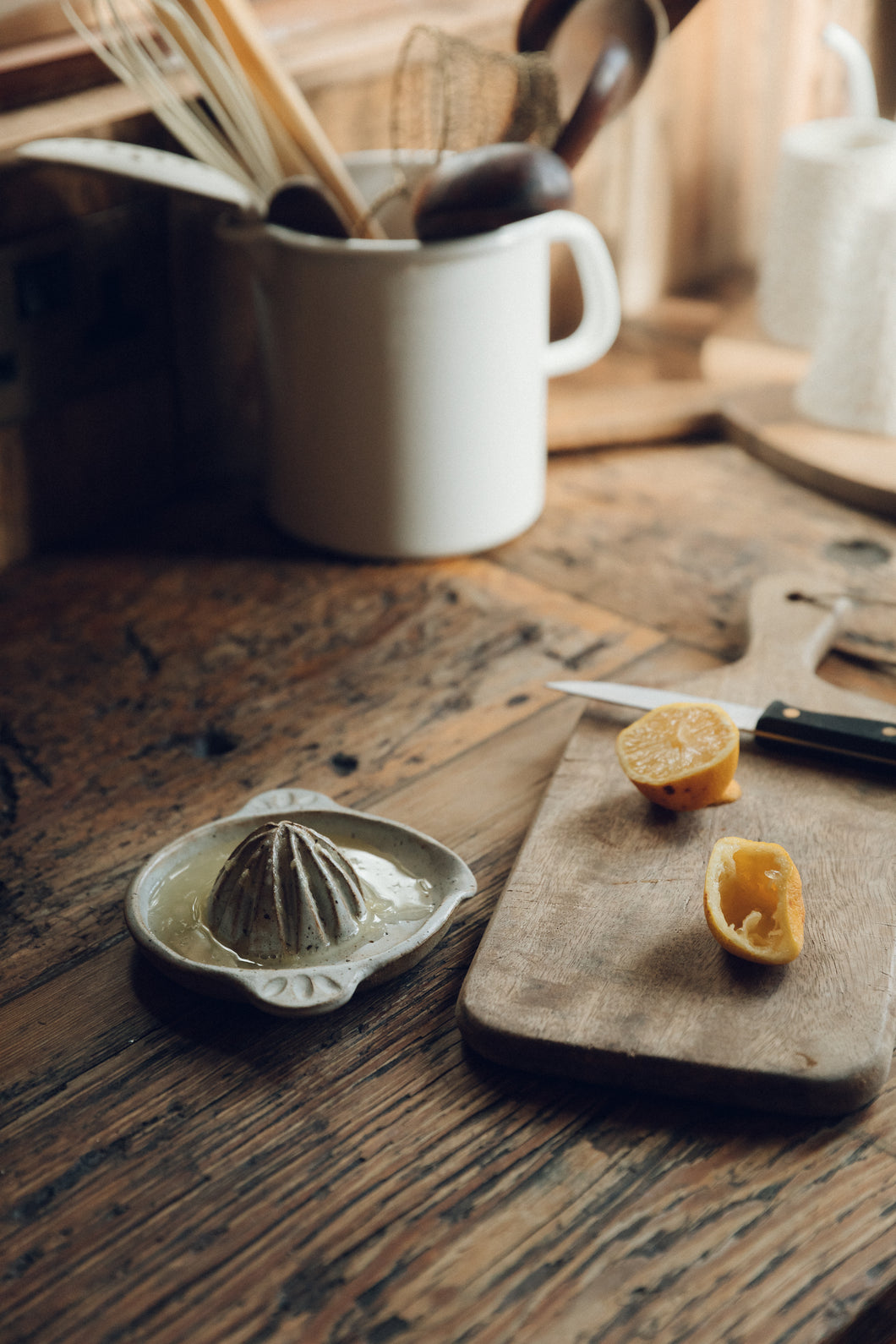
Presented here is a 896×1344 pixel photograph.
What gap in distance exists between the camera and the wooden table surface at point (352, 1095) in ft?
1.30

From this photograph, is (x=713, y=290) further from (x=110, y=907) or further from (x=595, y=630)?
(x=110, y=907)

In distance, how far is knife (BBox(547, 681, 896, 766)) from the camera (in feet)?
1.98

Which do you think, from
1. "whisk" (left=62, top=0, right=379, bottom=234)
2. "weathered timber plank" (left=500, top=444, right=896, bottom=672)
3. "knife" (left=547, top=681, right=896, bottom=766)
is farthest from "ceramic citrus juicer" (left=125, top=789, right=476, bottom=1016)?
"whisk" (left=62, top=0, right=379, bottom=234)

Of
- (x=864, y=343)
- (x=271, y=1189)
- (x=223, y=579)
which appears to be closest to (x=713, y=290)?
(x=864, y=343)

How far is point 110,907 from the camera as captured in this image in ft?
1.85

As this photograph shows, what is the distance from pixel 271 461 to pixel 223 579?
0.09 meters

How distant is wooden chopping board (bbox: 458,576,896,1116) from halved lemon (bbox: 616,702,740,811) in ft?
0.06

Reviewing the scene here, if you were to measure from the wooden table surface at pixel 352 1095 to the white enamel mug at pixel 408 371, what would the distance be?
0.07 metres

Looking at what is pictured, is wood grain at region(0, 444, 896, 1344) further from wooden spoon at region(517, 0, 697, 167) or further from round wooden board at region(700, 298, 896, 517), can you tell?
wooden spoon at region(517, 0, 697, 167)

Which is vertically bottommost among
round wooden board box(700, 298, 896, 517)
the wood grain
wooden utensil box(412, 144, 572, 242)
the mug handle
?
the wood grain

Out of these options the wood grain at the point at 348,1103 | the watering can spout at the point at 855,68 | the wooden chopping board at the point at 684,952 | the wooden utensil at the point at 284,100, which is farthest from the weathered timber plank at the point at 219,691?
the watering can spout at the point at 855,68

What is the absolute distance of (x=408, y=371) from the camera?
783 millimetres

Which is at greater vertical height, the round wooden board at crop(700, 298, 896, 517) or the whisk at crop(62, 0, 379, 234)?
the whisk at crop(62, 0, 379, 234)

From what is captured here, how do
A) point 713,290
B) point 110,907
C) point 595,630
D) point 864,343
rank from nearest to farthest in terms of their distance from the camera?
point 110,907 < point 595,630 < point 864,343 < point 713,290
